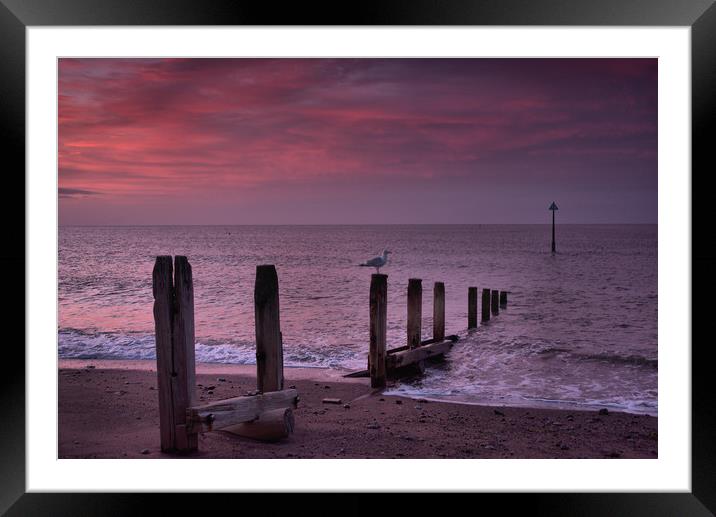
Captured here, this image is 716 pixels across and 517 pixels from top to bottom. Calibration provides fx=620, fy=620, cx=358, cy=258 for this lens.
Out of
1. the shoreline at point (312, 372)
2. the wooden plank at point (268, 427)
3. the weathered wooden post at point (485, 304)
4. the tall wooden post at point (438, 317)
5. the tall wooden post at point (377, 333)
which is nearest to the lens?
the wooden plank at point (268, 427)

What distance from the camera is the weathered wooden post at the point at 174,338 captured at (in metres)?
4.09

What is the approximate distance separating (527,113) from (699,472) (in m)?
31.9

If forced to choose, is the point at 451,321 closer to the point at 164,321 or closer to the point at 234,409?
the point at 234,409

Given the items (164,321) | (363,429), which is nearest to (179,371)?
(164,321)

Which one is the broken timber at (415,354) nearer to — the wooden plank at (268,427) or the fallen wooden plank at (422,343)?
the fallen wooden plank at (422,343)

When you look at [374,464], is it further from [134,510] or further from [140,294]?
[140,294]

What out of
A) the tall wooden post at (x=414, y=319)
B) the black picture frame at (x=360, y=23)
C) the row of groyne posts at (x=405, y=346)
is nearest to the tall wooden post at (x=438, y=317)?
the row of groyne posts at (x=405, y=346)

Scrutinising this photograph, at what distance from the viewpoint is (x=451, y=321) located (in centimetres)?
1453

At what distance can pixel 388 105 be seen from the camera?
1237 inches

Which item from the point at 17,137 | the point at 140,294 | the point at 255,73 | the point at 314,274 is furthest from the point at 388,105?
the point at 17,137

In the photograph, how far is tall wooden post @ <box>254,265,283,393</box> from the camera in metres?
4.73

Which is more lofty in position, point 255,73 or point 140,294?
point 255,73

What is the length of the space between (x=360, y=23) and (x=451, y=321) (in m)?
11.5

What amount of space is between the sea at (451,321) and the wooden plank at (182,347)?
3.41 meters
